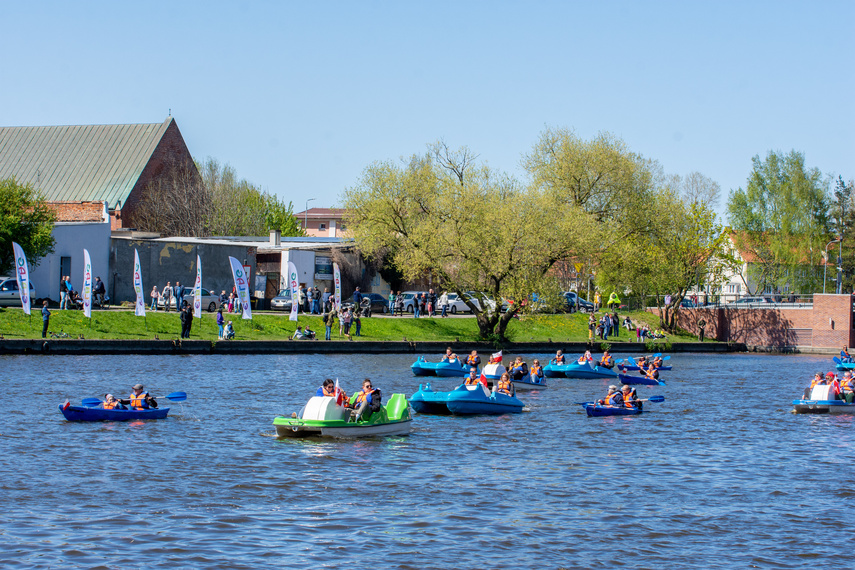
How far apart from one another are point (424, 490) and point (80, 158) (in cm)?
7715

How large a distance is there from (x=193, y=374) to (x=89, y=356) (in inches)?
314

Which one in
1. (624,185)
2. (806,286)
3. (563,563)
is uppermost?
(624,185)

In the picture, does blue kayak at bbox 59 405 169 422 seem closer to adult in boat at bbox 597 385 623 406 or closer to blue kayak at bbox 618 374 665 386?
adult in boat at bbox 597 385 623 406

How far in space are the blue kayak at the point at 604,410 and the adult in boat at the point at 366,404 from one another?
8.77 metres

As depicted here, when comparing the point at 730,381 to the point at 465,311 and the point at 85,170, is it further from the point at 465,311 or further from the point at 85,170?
the point at 85,170

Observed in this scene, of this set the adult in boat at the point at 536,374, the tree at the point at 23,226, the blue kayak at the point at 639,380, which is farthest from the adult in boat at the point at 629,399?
the tree at the point at 23,226

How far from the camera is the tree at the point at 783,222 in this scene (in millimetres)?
87062

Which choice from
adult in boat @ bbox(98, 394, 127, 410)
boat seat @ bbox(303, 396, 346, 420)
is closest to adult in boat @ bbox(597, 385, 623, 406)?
boat seat @ bbox(303, 396, 346, 420)

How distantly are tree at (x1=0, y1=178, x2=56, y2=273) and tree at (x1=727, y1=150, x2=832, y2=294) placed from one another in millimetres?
61164

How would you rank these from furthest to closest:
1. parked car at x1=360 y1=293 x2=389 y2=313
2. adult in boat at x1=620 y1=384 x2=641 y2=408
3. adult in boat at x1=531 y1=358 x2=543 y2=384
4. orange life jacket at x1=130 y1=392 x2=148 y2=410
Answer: parked car at x1=360 y1=293 x2=389 y2=313, adult in boat at x1=531 y1=358 x2=543 y2=384, adult in boat at x1=620 y1=384 x2=641 y2=408, orange life jacket at x1=130 y1=392 x2=148 y2=410

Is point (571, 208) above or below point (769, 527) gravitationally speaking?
above

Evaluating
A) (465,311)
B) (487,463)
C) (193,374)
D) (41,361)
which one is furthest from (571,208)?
(487,463)

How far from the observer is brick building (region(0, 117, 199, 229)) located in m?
83.8

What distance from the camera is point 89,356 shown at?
43781mm
